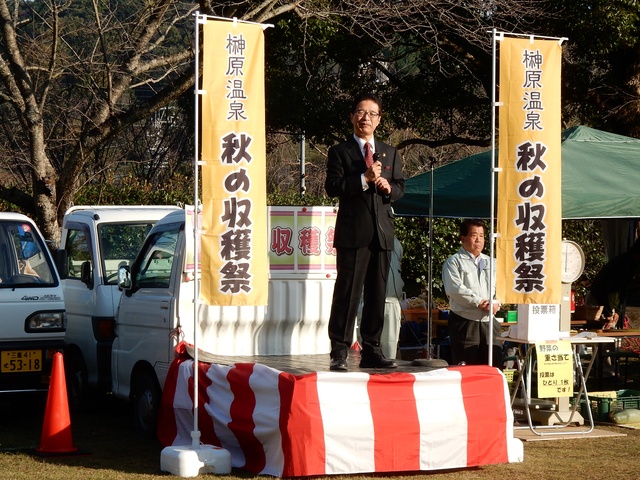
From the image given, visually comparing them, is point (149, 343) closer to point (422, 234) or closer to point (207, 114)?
point (207, 114)

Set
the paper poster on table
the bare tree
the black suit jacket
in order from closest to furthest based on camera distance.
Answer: the black suit jacket → the paper poster on table → the bare tree

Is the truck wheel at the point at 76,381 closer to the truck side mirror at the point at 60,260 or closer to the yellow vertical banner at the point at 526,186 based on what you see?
the truck side mirror at the point at 60,260

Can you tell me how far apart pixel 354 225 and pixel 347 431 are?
1.55 m

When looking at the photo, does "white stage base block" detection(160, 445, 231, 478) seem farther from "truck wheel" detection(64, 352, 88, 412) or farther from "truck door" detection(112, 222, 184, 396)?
Result: "truck wheel" detection(64, 352, 88, 412)

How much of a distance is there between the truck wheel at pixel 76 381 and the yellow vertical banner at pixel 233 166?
3.61 metres

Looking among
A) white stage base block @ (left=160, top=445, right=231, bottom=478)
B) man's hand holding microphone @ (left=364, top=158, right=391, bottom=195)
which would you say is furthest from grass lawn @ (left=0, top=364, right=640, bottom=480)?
man's hand holding microphone @ (left=364, top=158, right=391, bottom=195)

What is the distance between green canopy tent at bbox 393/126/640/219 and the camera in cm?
1049

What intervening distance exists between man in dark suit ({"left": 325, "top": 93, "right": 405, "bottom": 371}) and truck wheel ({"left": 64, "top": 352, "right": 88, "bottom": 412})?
3.70 metres

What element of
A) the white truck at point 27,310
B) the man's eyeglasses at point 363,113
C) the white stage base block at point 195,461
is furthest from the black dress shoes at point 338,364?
the white truck at point 27,310

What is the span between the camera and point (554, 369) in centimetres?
858

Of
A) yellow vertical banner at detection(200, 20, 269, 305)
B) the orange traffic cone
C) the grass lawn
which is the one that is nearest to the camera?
yellow vertical banner at detection(200, 20, 269, 305)

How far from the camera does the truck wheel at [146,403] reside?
8.39m

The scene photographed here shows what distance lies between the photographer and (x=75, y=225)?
1091 cm

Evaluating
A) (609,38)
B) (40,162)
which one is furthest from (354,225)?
(609,38)
